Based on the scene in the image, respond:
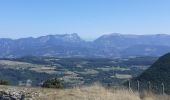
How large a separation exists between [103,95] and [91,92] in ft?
4.02

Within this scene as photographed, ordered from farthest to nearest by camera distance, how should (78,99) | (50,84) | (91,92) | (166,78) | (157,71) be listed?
(157,71)
(166,78)
(50,84)
(91,92)
(78,99)

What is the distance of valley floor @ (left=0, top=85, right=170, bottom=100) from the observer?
2375 centimetres

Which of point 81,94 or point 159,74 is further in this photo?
point 159,74

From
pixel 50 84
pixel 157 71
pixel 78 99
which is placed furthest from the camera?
pixel 157 71

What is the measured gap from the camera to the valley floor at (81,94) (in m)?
23.8

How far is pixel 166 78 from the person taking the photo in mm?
50344

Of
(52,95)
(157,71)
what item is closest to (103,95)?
(52,95)

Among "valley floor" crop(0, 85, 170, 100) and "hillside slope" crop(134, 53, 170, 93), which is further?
"hillside slope" crop(134, 53, 170, 93)

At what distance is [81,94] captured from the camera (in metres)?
24.3

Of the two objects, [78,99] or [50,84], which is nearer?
[78,99]

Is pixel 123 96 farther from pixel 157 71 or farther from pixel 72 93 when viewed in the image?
pixel 157 71

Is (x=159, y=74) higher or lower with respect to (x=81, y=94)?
lower

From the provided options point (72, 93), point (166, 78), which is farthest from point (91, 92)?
point (166, 78)

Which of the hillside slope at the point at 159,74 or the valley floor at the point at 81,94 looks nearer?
the valley floor at the point at 81,94
